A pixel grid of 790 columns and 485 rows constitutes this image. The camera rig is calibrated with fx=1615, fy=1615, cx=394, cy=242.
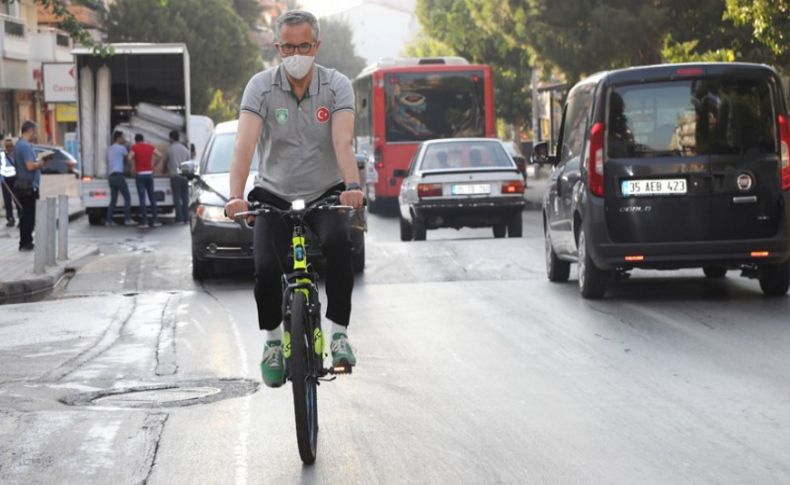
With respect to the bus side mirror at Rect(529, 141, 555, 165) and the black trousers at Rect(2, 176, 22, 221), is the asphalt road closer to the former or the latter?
the bus side mirror at Rect(529, 141, 555, 165)

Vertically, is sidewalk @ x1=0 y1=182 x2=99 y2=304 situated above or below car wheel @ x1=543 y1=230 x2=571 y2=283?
below

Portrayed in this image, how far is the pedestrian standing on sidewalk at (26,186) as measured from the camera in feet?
78.7

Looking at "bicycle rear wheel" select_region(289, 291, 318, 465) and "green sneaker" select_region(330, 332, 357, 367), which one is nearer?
"bicycle rear wheel" select_region(289, 291, 318, 465)

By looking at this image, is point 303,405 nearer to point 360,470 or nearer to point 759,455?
point 360,470

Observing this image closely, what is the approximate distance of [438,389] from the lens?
29.0ft

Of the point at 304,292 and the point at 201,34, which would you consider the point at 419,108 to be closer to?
the point at 304,292

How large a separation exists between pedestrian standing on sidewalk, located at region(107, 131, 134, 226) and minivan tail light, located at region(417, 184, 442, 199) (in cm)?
936

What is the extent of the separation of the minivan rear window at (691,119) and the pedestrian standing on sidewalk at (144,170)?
1971cm

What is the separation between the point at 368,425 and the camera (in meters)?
7.71

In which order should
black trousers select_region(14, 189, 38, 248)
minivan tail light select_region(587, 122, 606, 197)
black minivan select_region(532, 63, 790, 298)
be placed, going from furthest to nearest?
black trousers select_region(14, 189, 38, 248)
minivan tail light select_region(587, 122, 606, 197)
black minivan select_region(532, 63, 790, 298)

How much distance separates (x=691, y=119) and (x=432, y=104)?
74.1ft

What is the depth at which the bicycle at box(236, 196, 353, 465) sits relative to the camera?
21.7 ft

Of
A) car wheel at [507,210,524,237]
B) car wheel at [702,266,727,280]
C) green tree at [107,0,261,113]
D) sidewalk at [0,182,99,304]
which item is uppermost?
green tree at [107,0,261,113]

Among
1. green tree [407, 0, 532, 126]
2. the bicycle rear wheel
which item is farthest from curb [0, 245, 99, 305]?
green tree [407, 0, 532, 126]
